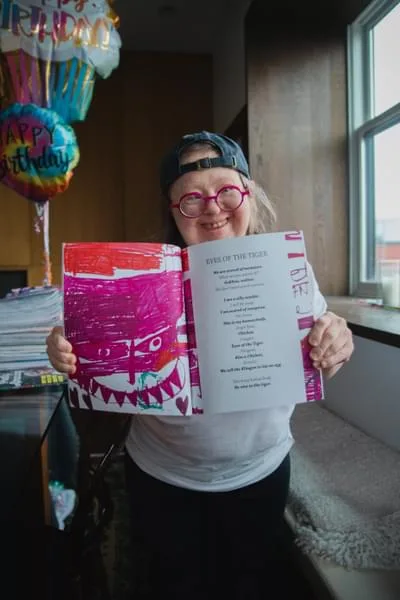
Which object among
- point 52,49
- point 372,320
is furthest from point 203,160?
point 52,49

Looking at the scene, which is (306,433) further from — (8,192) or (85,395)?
(8,192)

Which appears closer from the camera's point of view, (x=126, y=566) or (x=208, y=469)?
(x=208, y=469)

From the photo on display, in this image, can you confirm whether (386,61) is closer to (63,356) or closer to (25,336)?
(25,336)

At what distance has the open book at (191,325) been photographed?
0.55 meters

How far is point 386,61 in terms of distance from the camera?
1707 mm

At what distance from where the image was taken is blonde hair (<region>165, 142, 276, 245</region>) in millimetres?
699

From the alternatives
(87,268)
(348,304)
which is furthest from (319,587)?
(348,304)

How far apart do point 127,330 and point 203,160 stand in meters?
0.28

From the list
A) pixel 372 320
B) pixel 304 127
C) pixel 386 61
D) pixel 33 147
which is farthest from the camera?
pixel 304 127

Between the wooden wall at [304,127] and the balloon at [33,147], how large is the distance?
0.79m

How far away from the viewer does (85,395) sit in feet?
1.83

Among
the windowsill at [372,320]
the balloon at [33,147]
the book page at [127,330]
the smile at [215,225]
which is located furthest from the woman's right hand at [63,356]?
the balloon at [33,147]

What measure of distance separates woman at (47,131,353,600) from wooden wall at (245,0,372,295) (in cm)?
121

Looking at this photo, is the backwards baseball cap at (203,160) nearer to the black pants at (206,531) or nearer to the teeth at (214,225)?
the teeth at (214,225)
